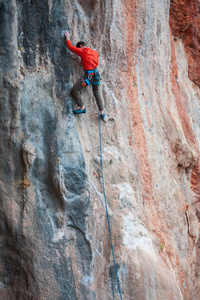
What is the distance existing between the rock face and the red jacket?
0.21 meters

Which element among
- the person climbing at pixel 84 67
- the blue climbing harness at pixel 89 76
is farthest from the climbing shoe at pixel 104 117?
the blue climbing harness at pixel 89 76

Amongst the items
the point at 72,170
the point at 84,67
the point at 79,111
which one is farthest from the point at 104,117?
the point at 72,170

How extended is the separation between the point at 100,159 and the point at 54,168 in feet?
3.06

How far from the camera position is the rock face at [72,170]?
13.9 feet

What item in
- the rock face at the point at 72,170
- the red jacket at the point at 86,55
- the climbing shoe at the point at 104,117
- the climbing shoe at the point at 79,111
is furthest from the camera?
the climbing shoe at the point at 104,117

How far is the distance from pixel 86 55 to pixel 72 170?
1918 millimetres

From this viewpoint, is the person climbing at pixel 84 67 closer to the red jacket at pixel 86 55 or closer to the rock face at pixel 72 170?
the red jacket at pixel 86 55

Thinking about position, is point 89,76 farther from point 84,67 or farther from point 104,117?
point 104,117

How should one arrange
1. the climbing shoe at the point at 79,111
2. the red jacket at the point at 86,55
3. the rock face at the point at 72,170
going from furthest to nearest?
the climbing shoe at the point at 79,111, the red jacket at the point at 86,55, the rock face at the point at 72,170

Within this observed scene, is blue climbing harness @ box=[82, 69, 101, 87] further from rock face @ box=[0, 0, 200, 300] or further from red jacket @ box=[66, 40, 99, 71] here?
rock face @ box=[0, 0, 200, 300]

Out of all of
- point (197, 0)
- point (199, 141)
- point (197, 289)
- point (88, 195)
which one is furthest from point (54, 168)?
point (197, 0)

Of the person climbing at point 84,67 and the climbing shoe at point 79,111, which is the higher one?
the person climbing at point 84,67

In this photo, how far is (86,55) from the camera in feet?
15.3

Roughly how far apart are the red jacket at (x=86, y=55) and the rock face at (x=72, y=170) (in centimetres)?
21
